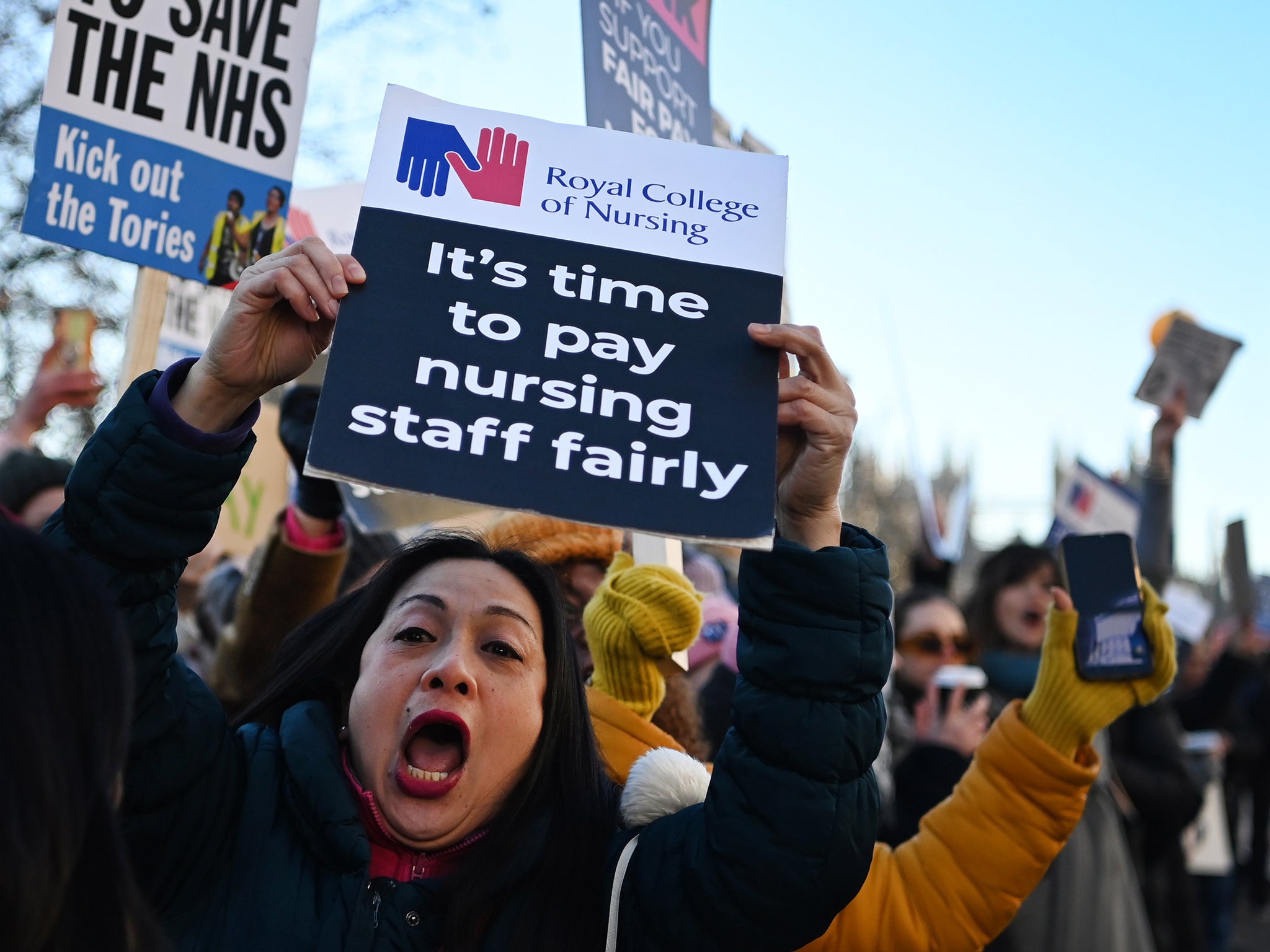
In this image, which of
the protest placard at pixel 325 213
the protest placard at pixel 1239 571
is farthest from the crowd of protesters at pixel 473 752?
the protest placard at pixel 1239 571

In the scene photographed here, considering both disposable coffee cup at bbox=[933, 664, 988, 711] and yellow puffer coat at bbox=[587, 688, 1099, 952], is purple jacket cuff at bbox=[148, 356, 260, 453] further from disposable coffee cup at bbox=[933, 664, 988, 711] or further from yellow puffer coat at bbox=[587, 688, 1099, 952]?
disposable coffee cup at bbox=[933, 664, 988, 711]

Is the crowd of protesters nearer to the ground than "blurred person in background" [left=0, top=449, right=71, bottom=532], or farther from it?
nearer to the ground

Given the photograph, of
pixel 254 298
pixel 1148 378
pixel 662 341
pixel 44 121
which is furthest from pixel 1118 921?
pixel 44 121

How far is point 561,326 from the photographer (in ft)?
5.79

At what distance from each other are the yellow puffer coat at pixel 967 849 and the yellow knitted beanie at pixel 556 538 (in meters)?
0.67

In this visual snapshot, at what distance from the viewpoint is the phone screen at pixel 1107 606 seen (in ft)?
8.70

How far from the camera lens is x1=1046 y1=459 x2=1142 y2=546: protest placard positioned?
16.4 ft

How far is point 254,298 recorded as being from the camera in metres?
1.75

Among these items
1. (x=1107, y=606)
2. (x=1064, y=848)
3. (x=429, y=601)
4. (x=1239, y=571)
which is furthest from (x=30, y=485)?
(x=1239, y=571)

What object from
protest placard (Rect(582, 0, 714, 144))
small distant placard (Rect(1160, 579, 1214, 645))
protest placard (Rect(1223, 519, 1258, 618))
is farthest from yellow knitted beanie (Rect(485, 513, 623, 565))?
small distant placard (Rect(1160, 579, 1214, 645))

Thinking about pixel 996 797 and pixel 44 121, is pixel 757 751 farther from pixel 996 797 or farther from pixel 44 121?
pixel 44 121

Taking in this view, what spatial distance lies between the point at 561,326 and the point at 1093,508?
3.87m

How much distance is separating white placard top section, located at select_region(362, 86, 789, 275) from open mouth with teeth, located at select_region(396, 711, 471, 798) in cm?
77

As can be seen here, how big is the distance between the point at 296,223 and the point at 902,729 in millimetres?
2709
